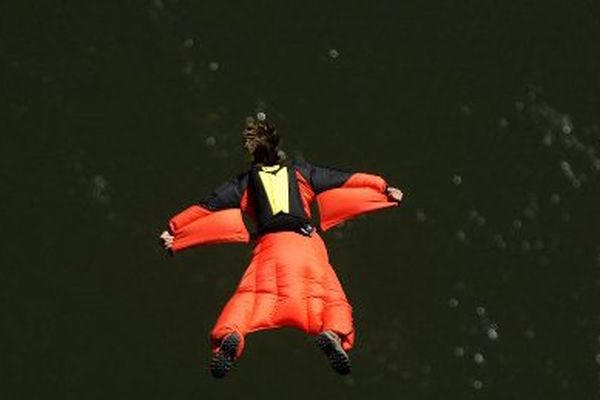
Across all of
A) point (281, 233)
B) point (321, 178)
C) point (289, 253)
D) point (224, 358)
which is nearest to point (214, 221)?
point (281, 233)

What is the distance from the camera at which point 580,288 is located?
8.86 meters

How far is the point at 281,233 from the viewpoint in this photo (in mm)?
7805

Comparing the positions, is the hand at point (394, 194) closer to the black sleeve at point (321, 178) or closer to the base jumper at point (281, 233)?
the base jumper at point (281, 233)

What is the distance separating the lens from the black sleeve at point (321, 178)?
8.01 meters

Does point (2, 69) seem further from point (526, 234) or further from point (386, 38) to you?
point (526, 234)

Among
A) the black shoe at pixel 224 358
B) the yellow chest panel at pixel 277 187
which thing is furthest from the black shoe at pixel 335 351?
the yellow chest panel at pixel 277 187

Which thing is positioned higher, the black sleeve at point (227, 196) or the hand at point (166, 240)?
the black sleeve at point (227, 196)

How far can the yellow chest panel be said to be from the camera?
7.82 m

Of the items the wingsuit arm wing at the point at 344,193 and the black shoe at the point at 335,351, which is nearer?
the black shoe at the point at 335,351

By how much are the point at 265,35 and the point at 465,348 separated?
281 cm

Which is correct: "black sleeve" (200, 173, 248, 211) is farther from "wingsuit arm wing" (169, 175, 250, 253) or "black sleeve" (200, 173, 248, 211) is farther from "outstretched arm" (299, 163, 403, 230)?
"outstretched arm" (299, 163, 403, 230)

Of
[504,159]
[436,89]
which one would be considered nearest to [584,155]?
[504,159]

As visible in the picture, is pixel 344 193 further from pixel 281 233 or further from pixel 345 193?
pixel 281 233

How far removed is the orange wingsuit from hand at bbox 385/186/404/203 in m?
0.03
